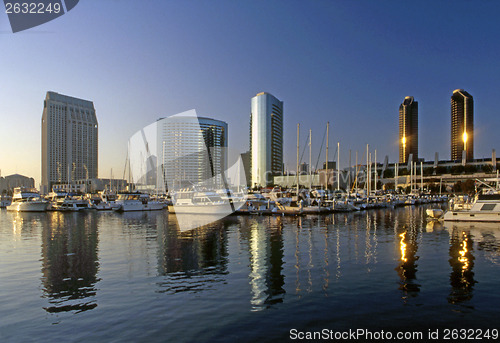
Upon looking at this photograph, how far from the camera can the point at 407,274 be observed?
1819 cm

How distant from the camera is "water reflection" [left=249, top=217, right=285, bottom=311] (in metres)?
14.4

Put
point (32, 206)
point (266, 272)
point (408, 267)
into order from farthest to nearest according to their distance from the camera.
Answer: point (32, 206), point (408, 267), point (266, 272)

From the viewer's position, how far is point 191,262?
22.0 m

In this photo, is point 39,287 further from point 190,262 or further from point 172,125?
point 172,125

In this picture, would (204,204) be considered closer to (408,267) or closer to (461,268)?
(408,267)

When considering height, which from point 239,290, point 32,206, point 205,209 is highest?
point 239,290

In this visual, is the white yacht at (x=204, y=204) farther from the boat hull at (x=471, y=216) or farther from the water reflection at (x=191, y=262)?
the boat hull at (x=471, y=216)

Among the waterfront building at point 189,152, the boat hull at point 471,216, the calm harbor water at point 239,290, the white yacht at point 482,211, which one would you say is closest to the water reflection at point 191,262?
the calm harbor water at point 239,290

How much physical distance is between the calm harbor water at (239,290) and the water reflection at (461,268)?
0.06m

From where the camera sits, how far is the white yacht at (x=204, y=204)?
67750 millimetres

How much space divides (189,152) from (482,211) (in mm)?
108881

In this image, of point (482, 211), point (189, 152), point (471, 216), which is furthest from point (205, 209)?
point (189, 152)

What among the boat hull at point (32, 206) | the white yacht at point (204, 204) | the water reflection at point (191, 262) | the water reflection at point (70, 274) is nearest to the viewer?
the water reflection at point (70, 274)

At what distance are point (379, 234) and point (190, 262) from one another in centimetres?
2219
